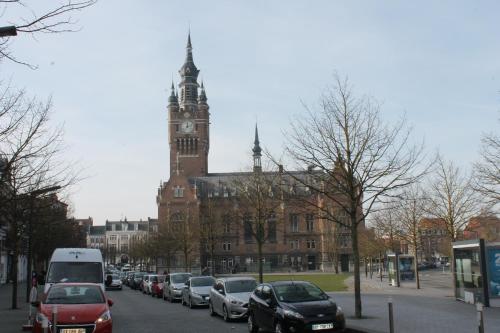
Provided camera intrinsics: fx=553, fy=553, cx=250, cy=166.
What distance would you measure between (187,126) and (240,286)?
84464 millimetres

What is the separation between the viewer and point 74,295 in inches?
571

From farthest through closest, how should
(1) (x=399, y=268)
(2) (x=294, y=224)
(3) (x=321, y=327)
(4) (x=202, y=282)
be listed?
(2) (x=294, y=224) < (1) (x=399, y=268) < (4) (x=202, y=282) < (3) (x=321, y=327)

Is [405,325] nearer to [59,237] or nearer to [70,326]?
[70,326]

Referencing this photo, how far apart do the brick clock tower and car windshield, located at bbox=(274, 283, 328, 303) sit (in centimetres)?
8627

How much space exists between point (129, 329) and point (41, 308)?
13.7 feet

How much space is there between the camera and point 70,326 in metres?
12.9

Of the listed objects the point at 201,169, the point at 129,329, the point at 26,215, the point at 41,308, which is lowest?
the point at 129,329

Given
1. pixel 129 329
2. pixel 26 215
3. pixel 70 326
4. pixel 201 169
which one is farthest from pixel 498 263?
pixel 201 169

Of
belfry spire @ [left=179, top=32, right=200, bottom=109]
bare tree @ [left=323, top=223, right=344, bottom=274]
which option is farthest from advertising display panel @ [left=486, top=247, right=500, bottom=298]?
belfry spire @ [left=179, top=32, right=200, bottom=109]

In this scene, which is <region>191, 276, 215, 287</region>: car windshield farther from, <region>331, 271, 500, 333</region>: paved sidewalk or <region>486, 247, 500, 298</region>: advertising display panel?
<region>486, 247, 500, 298</region>: advertising display panel

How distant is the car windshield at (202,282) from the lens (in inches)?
1030

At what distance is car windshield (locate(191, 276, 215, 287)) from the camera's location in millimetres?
26172

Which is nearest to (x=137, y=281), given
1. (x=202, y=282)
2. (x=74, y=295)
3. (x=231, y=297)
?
(x=202, y=282)

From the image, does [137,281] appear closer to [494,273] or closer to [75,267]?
[75,267]
